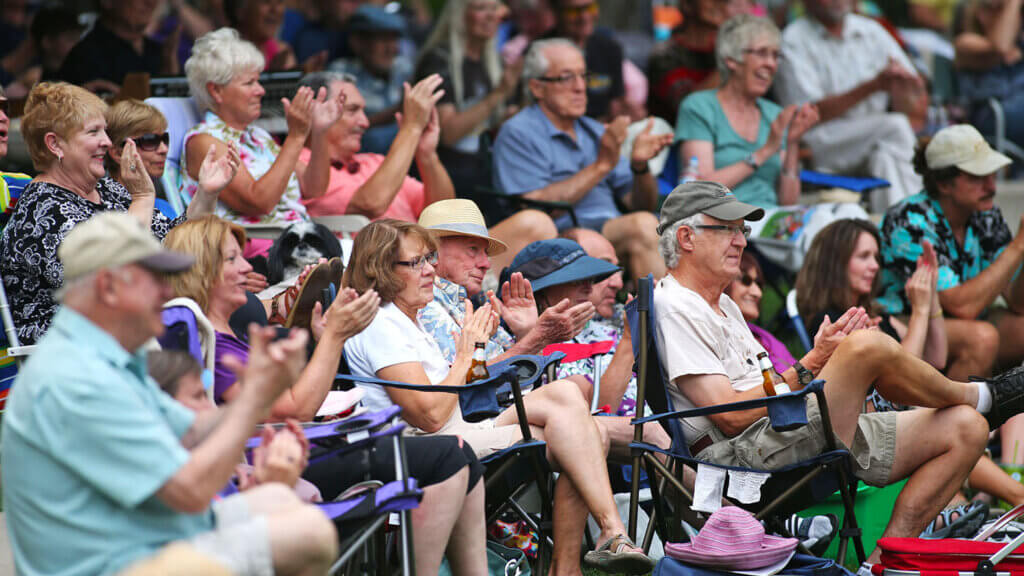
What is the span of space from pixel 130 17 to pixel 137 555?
17.4ft

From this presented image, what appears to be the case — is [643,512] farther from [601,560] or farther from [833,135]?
[833,135]

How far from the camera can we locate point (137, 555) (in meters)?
2.51

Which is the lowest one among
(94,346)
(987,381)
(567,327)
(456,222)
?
(987,381)

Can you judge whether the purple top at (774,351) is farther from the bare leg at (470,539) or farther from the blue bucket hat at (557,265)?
the bare leg at (470,539)

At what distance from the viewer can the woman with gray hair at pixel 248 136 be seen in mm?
5309

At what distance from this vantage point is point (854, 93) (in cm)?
807

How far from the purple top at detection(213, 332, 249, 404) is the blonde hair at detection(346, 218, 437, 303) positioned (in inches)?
26.6

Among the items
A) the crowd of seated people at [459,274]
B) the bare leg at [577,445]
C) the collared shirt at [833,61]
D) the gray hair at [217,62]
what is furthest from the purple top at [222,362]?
the collared shirt at [833,61]

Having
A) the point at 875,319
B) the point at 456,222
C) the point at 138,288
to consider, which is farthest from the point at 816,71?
the point at 138,288

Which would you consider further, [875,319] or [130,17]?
[130,17]

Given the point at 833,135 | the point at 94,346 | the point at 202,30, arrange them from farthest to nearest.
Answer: the point at 202,30 → the point at 833,135 → the point at 94,346

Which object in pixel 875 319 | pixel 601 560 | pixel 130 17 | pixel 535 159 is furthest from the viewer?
pixel 130 17

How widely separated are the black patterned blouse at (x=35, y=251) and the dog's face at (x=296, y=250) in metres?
0.84

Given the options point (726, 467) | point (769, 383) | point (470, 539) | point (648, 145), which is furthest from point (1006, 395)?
point (648, 145)
